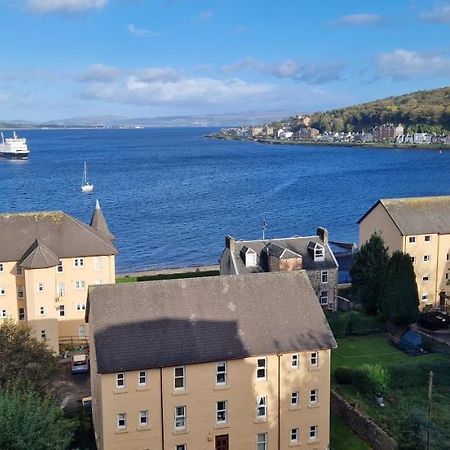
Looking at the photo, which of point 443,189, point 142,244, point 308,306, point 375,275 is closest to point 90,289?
point 308,306

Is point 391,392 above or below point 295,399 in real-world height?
below

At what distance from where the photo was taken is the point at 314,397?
3192 centimetres

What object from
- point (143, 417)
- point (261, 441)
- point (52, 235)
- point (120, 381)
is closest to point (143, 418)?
point (143, 417)

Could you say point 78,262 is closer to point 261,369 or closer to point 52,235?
point 52,235

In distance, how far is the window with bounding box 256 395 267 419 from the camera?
3091cm

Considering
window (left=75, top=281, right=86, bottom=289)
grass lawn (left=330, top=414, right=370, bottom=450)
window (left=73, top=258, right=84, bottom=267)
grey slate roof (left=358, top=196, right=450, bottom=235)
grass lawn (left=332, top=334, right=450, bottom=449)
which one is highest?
grey slate roof (left=358, top=196, right=450, bottom=235)

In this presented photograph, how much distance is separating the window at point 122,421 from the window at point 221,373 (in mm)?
4539

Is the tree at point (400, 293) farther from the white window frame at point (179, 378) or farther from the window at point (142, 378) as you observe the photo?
the window at point (142, 378)

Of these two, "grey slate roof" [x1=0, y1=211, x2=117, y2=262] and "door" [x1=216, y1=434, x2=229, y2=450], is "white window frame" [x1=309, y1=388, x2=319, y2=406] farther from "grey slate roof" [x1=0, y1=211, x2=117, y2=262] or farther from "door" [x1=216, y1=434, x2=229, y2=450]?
"grey slate roof" [x1=0, y1=211, x2=117, y2=262]

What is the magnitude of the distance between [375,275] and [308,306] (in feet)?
65.3

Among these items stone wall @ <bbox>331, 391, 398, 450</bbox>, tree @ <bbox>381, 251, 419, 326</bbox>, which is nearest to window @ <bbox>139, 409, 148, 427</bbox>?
stone wall @ <bbox>331, 391, 398, 450</bbox>

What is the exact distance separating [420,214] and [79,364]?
30597 mm

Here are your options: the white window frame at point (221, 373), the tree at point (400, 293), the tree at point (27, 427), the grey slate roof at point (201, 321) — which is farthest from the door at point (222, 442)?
the tree at point (400, 293)

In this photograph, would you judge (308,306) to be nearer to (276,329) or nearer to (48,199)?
(276,329)
